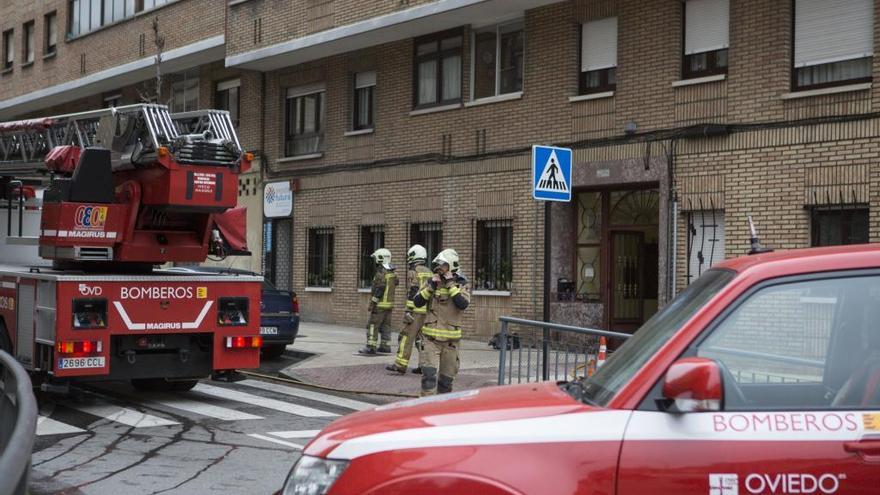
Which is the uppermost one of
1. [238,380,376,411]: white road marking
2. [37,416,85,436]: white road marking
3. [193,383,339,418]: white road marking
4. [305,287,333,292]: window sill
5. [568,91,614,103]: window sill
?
[568,91,614,103]: window sill

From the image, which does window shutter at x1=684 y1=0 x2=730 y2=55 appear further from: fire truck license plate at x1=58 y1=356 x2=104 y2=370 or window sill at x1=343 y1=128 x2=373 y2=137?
fire truck license plate at x1=58 y1=356 x2=104 y2=370

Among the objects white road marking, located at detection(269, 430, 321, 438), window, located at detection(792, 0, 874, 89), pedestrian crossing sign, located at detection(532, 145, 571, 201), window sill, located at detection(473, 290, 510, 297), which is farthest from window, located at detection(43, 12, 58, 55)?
white road marking, located at detection(269, 430, 321, 438)

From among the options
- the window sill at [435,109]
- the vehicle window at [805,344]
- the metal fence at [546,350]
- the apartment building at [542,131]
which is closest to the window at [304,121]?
the apartment building at [542,131]

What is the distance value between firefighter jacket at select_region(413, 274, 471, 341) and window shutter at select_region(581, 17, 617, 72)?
725cm

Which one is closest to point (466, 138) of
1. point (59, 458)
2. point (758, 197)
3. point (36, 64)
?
point (758, 197)

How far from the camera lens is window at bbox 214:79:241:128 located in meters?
26.4

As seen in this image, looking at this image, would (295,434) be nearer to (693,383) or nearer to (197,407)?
(197,407)

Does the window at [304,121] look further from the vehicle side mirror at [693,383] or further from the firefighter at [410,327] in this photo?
the vehicle side mirror at [693,383]

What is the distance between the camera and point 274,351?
17.4m

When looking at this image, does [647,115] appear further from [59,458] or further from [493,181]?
[59,458]

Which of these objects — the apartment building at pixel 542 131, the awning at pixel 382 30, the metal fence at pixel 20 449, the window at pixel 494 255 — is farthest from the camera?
the window at pixel 494 255

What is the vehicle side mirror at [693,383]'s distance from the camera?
333 centimetres

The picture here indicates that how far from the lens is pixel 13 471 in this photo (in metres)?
2.93

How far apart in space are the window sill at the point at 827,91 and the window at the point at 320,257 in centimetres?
1118
